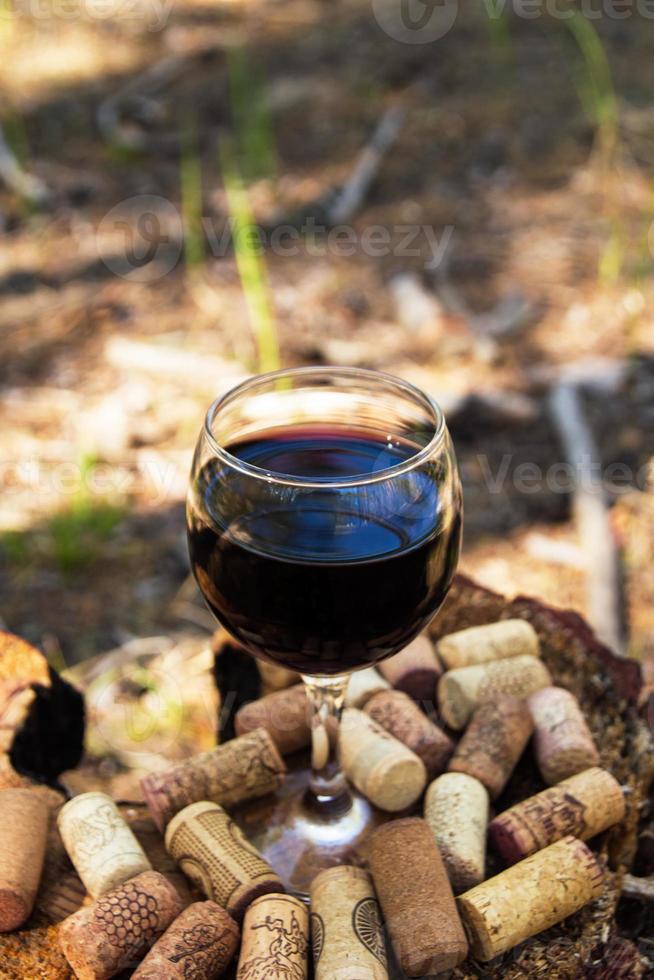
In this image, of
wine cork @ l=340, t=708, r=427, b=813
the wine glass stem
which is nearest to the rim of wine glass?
the wine glass stem

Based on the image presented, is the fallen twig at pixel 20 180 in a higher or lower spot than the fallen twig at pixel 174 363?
higher

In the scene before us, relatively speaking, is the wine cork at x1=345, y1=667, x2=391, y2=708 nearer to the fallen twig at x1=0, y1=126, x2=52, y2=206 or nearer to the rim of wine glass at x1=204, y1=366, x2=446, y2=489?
the rim of wine glass at x1=204, y1=366, x2=446, y2=489

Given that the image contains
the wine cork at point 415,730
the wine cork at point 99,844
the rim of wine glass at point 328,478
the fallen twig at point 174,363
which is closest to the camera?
the rim of wine glass at point 328,478

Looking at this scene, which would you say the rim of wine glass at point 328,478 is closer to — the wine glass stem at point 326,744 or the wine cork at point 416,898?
the wine glass stem at point 326,744

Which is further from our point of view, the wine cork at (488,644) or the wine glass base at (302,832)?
the wine cork at (488,644)

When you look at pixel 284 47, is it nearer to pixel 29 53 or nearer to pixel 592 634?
pixel 29 53

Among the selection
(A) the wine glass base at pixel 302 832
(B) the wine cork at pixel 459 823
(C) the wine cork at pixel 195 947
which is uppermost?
(C) the wine cork at pixel 195 947

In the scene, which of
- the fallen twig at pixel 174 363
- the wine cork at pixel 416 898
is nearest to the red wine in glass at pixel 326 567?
the wine cork at pixel 416 898

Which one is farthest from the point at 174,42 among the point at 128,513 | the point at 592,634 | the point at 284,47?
the point at 592,634
